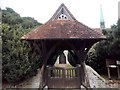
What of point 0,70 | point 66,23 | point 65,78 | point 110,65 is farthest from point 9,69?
point 110,65

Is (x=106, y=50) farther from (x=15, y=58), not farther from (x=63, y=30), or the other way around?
(x=15, y=58)

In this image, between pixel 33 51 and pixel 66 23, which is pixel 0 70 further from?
pixel 66 23

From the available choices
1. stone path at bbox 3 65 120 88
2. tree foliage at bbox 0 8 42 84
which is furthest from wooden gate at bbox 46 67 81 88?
tree foliage at bbox 0 8 42 84

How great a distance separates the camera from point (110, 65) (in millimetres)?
14523

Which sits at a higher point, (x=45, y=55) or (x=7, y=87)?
(x=45, y=55)

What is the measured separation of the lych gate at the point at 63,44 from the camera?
10062 millimetres

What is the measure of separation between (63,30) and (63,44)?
661 millimetres

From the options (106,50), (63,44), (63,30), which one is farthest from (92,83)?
(63,30)

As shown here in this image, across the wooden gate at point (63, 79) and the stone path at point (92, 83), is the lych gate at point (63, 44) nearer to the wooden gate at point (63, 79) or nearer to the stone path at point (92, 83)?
the wooden gate at point (63, 79)

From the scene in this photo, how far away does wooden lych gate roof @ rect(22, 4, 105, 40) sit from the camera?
10.1 m

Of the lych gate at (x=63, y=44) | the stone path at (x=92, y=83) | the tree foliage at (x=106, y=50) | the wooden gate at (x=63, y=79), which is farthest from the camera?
the tree foliage at (x=106, y=50)

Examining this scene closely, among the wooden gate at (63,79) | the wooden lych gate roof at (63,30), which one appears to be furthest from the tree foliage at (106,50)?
the wooden gate at (63,79)

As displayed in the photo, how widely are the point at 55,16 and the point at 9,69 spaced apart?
3.76 m

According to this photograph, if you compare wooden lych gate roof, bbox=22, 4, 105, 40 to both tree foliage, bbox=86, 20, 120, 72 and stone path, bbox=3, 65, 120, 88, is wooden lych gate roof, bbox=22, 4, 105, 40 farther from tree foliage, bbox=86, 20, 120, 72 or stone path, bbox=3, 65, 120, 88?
stone path, bbox=3, 65, 120, 88
